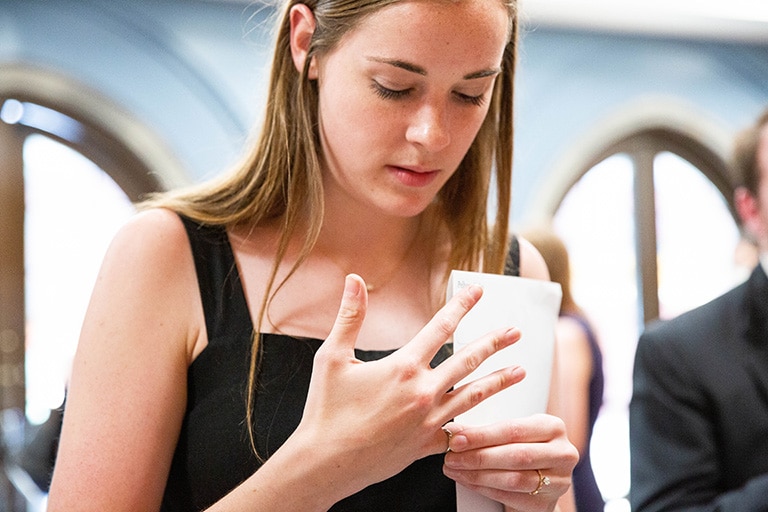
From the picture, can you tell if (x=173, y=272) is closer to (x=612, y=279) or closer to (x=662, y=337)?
(x=662, y=337)

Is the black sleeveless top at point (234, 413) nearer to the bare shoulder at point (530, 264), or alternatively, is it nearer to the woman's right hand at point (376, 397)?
the woman's right hand at point (376, 397)

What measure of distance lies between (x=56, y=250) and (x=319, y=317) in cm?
390

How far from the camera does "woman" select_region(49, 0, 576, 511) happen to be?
1045 millimetres

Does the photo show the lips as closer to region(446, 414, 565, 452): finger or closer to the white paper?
the white paper

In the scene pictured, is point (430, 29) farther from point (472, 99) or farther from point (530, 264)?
point (530, 264)

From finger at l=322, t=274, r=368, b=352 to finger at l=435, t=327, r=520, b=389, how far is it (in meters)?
0.11

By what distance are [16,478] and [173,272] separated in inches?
148

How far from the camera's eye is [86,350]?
116 cm

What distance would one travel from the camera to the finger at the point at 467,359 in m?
1.03

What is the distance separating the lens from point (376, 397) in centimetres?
102

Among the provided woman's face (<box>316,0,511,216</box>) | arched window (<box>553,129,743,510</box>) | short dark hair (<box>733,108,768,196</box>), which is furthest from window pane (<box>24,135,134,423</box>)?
woman's face (<box>316,0,511,216</box>)

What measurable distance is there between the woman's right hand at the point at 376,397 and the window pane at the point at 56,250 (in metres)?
3.99

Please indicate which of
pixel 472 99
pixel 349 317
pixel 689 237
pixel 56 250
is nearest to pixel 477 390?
pixel 349 317

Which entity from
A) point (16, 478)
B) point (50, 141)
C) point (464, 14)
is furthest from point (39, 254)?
point (464, 14)
